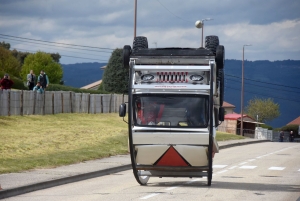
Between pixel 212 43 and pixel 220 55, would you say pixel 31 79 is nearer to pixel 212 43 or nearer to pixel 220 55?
pixel 212 43

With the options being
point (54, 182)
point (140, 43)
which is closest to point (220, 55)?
point (140, 43)

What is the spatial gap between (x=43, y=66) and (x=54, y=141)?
10348 cm

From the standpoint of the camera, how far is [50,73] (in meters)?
134

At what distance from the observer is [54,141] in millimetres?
32750

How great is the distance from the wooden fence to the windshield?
24680 mm

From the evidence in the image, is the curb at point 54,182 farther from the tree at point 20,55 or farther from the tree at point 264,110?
the tree at point 264,110

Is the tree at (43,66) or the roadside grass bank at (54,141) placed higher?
the tree at (43,66)

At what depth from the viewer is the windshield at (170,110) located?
667 inches

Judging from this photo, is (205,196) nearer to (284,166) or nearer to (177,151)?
(177,151)

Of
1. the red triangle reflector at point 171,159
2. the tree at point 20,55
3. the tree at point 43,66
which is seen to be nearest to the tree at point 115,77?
the tree at point 43,66

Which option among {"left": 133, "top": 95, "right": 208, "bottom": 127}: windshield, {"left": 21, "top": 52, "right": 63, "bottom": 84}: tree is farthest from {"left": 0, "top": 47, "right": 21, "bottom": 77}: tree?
{"left": 133, "top": 95, "right": 208, "bottom": 127}: windshield

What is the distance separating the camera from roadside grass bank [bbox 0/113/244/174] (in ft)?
80.0

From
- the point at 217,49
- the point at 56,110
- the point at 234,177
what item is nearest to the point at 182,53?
the point at 217,49

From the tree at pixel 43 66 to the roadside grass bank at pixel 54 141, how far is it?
3396 inches
